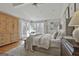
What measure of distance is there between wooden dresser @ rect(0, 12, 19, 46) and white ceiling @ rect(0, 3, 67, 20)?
0.34 feet

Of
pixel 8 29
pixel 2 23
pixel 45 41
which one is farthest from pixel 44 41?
pixel 2 23

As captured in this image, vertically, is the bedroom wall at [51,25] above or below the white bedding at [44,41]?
above

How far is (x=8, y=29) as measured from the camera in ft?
6.31

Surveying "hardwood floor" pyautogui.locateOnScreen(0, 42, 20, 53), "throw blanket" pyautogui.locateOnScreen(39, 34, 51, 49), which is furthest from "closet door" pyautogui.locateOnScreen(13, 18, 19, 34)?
"throw blanket" pyautogui.locateOnScreen(39, 34, 51, 49)

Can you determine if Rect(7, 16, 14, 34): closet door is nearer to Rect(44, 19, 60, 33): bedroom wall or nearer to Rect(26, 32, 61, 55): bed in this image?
Rect(26, 32, 61, 55): bed

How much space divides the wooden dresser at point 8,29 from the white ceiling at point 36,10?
0.10 meters

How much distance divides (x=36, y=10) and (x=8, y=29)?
587 mm

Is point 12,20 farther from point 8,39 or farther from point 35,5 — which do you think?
point 35,5

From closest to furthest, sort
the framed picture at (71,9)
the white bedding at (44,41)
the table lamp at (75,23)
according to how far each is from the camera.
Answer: the table lamp at (75,23) < the framed picture at (71,9) < the white bedding at (44,41)

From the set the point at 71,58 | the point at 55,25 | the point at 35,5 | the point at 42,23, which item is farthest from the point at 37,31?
the point at 71,58

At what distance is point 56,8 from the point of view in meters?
1.88

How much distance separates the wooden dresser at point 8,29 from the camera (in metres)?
1.86

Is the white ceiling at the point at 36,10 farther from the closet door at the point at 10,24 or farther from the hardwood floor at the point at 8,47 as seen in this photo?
the hardwood floor at the point at 8,47

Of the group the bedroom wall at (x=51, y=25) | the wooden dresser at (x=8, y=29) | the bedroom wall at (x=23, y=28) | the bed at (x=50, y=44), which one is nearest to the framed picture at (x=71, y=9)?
the bedroom wall at (x=51, y=25)
